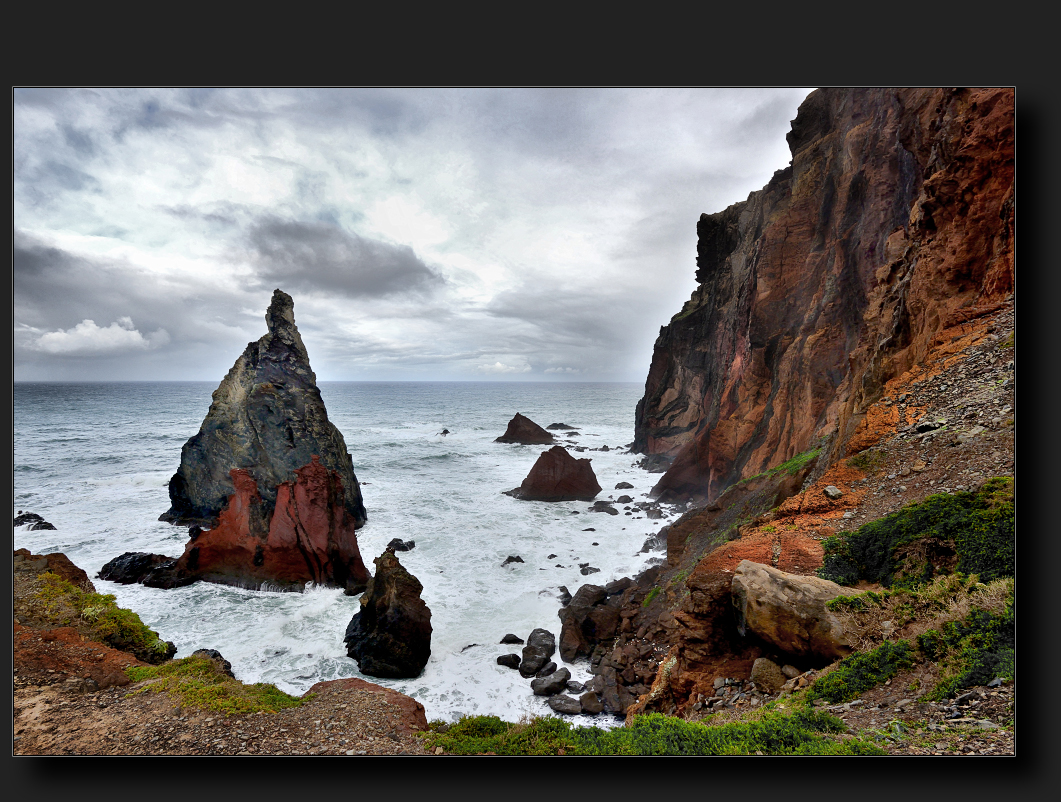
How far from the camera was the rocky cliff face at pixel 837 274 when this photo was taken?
7.37 metres

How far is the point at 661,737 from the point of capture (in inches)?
206

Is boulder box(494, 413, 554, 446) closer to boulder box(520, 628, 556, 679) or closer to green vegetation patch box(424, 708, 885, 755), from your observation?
boulder box(520, 628, 556, 679)

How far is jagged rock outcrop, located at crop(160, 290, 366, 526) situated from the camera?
1698 cm

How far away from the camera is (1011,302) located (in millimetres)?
6801

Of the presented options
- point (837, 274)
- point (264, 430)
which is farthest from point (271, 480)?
point (837, 274)

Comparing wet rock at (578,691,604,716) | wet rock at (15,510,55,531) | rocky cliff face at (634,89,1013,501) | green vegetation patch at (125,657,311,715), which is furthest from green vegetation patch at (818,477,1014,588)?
wet rock at (15,510,55,531)

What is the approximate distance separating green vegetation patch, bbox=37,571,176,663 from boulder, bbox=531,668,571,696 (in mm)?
7964

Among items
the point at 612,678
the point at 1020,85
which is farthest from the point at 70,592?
the point at 1020,85

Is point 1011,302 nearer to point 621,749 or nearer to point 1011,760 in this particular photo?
point 1011,760

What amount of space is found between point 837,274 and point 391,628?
2285 cm

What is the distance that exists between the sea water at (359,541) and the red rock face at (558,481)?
3.22ft

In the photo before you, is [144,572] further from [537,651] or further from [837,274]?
[837,274]

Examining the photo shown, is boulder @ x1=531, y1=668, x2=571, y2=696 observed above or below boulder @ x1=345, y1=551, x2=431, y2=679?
below

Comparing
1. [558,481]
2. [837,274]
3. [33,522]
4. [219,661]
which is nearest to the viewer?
[219,661]
